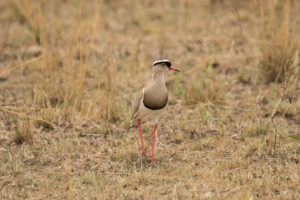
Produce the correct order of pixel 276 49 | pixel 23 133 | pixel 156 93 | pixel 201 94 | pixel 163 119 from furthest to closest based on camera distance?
1. pixel 276 49
2. pixel 201 94
3. pixel 163 119
4. pixel 23 133
5. pixel 156 93

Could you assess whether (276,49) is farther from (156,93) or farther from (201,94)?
(156,93)

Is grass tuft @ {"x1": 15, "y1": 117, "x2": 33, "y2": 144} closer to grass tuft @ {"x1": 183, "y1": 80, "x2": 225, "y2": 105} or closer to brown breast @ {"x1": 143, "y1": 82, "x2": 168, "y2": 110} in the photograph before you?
brown breast @ {"x1": 143, "y1": 82, "x2": 168, "y2": 110}

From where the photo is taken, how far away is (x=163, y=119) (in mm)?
5375

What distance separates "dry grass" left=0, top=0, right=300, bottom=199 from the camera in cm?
389

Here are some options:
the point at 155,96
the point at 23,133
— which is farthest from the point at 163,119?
the point at 23,133

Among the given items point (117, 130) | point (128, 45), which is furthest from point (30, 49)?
point (117, 130)

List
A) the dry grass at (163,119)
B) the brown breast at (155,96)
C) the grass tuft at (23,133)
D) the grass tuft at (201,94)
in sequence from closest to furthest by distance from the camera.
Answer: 1. the dry grass at (163,119)
2. the brown breast at (155,96)
3. the grass tuft at (23,133)
4. the grass tuft at (201,94)

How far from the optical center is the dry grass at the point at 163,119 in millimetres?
3889

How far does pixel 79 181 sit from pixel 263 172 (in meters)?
1.56

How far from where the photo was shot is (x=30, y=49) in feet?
23.3

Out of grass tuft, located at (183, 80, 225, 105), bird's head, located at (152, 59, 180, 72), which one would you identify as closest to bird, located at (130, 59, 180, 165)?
bird's head, located at (152, 59, 180, 72)

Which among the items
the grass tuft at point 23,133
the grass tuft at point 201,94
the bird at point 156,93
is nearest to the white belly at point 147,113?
the bird at point 156,93

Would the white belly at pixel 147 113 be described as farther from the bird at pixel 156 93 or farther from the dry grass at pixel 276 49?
the dry grass at pixel 276 49

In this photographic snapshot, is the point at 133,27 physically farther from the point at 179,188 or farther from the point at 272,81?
the point at 179,188
